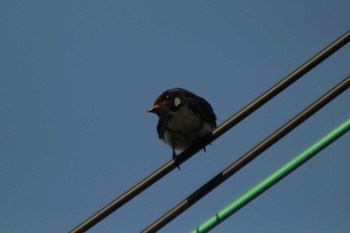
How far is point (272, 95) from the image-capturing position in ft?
10.2

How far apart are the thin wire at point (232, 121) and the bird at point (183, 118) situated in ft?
5.48

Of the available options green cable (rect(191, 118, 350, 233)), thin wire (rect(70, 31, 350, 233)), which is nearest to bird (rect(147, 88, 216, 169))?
thin wire (rect(70, 31, 350, 233))

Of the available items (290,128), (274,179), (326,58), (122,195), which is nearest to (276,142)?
(290,128)

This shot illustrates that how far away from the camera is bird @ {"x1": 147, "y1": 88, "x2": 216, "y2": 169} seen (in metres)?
4.96

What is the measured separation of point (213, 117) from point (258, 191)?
264cm

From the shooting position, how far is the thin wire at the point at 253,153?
2.95m

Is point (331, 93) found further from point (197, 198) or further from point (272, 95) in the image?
point (197, 198)

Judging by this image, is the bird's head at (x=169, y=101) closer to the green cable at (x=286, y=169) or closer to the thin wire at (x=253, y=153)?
the thin wire at (x=253, y=153)

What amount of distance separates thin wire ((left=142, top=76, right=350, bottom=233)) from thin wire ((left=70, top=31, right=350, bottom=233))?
0.56 feet

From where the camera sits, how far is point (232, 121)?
10.5ft

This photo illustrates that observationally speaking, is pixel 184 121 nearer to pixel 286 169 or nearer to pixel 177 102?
pixel 177 102

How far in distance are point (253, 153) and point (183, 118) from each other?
6.35ft

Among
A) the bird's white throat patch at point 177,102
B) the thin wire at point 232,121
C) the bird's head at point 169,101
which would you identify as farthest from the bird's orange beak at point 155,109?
the thin wire at point 232,121

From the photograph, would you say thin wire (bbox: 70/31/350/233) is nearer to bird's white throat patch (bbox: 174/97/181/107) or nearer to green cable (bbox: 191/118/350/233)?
green cable (bbox: 191/118/350/233)
